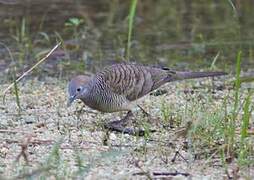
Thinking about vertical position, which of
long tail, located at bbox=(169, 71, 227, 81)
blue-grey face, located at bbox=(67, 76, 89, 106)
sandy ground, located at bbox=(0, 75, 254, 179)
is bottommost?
sandy ground, located at bbox=(0, 75, 254, 179)

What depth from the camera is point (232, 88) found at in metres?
7.00

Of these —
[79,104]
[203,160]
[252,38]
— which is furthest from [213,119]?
[252,38]

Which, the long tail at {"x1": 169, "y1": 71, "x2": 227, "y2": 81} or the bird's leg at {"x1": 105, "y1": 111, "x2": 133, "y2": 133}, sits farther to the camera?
the long tail at {"x1": 169, "y1": 71, "x2": 227, "y2": 81}

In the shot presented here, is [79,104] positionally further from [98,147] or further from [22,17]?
[22,17]

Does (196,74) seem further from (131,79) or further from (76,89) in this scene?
(76,89)

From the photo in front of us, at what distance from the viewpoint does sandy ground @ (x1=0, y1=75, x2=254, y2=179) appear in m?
4.43

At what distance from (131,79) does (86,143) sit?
0.93 meters

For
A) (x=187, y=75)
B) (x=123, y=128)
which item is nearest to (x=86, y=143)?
(x=123, y=128)

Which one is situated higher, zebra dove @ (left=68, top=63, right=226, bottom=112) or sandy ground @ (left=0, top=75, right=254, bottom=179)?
zebra dove @ (left=68, top=63, right=226, bottom=112)

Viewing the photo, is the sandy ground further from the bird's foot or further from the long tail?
the long tail

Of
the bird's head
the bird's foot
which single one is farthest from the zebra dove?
the bird's foot

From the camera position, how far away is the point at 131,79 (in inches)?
233

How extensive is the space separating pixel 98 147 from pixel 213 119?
712 mm

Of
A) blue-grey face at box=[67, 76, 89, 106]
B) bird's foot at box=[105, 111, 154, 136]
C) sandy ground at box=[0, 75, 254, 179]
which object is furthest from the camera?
blue-grey face at box=[67, 76, 89, 106]
